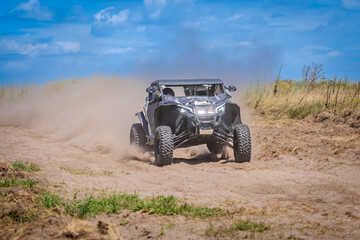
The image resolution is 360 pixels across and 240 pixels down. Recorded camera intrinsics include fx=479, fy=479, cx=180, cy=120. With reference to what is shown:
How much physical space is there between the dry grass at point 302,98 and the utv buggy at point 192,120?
306 inches

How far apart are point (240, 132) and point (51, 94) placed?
1777 cm

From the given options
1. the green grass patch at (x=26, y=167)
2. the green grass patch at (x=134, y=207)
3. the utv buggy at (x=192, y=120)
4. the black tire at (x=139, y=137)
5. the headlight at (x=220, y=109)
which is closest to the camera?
the green grass patch at (x=134, y=207)

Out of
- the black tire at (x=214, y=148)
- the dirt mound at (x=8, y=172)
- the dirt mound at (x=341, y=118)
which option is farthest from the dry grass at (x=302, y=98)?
the dirt mound at (x=8, y=172)

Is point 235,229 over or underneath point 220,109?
underneath

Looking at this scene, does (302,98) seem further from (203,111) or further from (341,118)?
(203,111)

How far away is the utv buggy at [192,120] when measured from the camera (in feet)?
36.4

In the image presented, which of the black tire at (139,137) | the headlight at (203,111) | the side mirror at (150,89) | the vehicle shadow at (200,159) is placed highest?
the side mirror at (150,89)

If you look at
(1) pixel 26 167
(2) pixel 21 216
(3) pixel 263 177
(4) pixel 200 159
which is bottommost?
(3) pixel 263 177

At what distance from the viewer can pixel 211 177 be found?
31.4 feet

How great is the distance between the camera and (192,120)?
1109 cm

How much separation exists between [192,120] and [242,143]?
1294 millimetres

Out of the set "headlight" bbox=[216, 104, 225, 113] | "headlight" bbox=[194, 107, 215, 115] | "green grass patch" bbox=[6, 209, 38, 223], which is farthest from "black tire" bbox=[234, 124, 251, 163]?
"green grass patch" bbox=[6, 209, 38, 223]

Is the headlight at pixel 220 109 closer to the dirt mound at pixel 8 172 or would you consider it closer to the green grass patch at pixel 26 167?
the green grass patch at pixel 26 167

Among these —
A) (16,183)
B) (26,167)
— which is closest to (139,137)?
(26,167)
